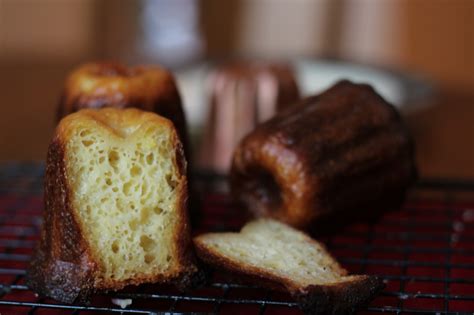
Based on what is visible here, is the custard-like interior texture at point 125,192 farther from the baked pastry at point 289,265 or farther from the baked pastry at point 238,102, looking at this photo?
the baked pastry at point 238,102

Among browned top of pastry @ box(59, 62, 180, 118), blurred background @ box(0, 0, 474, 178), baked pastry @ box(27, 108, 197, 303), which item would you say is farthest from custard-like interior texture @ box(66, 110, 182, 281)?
blurred background @ box(0, 0, 474, 178)

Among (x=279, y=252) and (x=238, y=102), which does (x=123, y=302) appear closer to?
(x=279, y=252)

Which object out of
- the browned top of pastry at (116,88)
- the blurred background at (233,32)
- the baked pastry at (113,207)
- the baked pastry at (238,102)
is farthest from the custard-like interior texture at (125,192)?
the blurred background at (233,32)

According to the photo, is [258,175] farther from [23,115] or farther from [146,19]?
[146,19]

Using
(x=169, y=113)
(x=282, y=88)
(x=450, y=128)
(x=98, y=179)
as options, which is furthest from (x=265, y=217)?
(x=450, y=128)

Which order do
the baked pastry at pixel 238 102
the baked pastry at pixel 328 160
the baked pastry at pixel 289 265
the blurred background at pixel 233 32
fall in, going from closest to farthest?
the baked pastry at pixel 289 265 < the baked pastry at pixel 328 160 < the baked pastry at pixel 238 102 < the blurred background at pixel 233 32

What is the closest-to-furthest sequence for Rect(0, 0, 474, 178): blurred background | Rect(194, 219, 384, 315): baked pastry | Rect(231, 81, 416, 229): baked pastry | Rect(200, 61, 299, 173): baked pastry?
Rect(194, 219, 384, 315): baked pastry, Rect(231, 81, 416, 229): baked pastry, Rect(200, 61, 299, 173): baked pastry, Rect(0, 0, 474, 178): blurred background

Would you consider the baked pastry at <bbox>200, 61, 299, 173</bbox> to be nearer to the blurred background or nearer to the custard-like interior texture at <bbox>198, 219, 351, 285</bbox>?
the custard-like interior texture at <bbox>198, 219, 351, 285</bbox>

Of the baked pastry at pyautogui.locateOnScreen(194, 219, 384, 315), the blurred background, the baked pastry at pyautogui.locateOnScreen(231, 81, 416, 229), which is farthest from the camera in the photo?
the blurred background
